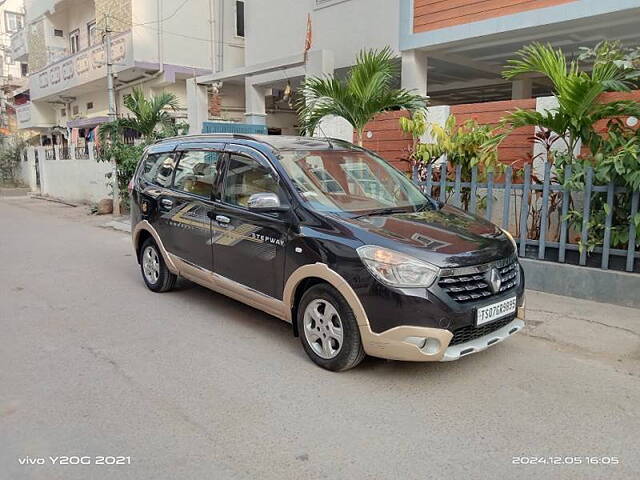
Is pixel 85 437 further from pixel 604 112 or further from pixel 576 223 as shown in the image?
pixel 604 112

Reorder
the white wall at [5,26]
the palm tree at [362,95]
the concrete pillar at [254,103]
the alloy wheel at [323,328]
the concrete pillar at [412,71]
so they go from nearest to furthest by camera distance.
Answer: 1. the alloy wheel at [323,328]
2. the palm tree at [362,95]
3. the concrete pillar at [412,71]
4. the concrete pillar at [254,103]
5. the white wall at [5,26]

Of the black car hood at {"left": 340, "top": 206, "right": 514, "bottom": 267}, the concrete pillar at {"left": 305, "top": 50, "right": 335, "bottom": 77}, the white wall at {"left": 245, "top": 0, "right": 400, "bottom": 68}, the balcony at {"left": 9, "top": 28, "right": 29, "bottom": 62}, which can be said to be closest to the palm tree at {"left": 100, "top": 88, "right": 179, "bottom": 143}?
the white wall at {"left": 245, "top": 0, "right": 400, "bottom": 68}

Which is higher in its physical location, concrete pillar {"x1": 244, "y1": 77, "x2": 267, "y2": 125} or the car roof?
concrete pillar {"x1": 244, "y1": 77, "x2": 267, "y2": 125}

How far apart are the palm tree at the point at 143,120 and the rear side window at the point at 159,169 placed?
6.96 m

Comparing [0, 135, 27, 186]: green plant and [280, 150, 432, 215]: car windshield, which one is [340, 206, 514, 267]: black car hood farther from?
[0, 135, 27, 186]: green plant

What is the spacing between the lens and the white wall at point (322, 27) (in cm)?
1086

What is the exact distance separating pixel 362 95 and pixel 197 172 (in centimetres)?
309

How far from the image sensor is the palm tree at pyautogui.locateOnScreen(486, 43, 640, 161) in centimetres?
555

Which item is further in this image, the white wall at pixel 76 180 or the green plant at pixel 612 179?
the white wall at pixel 76 180

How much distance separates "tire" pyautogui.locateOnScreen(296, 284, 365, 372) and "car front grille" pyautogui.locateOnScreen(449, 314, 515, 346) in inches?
26.7

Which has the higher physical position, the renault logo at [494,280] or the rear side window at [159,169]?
the rear side window at [159,169]

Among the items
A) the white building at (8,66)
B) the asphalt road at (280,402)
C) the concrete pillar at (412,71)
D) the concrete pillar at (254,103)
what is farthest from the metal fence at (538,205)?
the white building at (8,66)

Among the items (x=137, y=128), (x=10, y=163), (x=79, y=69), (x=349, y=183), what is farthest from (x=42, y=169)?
(x=349, y=183)

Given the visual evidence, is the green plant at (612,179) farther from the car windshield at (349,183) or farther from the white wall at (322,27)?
the white wall at (322,27)
